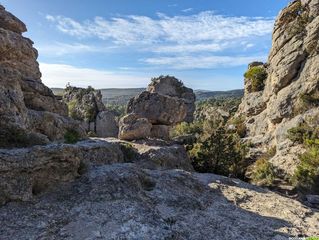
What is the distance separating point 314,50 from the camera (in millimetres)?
39344

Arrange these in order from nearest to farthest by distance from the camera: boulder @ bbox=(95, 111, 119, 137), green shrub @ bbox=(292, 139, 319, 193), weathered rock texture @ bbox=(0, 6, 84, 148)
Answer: weathered rock texture @ bbox=(0, 6, 84, 148) < green shrub @ bbox=(292, 139, 319, 193) < boulder @ bbox=(95, 111, 119, 137)

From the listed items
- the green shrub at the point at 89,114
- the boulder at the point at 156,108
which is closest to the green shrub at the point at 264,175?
the boulder at the point at 156,108

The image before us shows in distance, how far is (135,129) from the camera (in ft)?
107

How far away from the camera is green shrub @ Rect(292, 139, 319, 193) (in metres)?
26.5

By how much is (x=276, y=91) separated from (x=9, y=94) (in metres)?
36.5

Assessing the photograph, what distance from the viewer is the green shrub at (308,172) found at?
87.0 feet

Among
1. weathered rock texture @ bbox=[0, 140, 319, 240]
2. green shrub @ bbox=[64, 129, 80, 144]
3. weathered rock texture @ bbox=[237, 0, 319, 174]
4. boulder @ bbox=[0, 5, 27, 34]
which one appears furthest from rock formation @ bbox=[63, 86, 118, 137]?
weathered rock texture @ bbox=[0, 140, 319, 240]

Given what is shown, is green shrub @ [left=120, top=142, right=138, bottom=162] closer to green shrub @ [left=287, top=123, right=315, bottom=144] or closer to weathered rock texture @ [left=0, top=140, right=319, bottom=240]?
weathered rock texture @ [left=0, top=140, right=319, bottom=240]

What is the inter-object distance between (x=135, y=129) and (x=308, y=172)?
16.0 m

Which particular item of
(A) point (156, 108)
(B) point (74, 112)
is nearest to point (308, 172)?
(A) point (156, 108)

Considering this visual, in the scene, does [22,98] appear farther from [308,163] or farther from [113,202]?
[308,163]

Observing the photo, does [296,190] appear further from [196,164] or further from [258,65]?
[258,65]

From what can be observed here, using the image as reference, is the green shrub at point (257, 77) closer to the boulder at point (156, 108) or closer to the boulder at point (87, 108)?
the boulder at point (156, 108)

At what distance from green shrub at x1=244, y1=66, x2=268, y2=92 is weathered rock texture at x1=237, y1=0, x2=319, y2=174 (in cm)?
376
